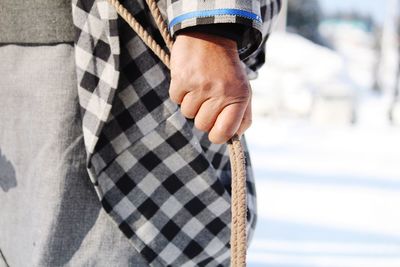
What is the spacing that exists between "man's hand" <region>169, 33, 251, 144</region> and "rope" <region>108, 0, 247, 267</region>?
35mm

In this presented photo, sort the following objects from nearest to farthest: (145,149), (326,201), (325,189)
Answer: (145,149), (326,201), (325,189)

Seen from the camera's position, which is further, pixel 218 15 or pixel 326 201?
pixel 326 201

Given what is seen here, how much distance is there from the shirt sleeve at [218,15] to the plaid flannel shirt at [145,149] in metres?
0.03

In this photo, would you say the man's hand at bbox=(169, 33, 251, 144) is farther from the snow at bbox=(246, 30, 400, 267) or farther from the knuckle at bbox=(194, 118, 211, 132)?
the snow at bbox=(246, 30, 400, 267)

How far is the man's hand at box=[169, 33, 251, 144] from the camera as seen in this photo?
79 centimetres

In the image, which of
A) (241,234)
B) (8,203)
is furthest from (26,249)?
(241,234)

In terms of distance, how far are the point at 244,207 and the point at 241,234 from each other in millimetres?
39

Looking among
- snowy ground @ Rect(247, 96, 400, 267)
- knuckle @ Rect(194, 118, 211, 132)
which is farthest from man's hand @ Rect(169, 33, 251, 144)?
snowy ground @ Rect(247, 96, 400, 267)

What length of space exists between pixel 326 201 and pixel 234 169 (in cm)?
244

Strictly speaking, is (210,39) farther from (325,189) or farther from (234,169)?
(325,189)

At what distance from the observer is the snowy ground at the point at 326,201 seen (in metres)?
2.41

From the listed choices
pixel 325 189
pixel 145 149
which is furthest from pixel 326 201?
pixel 145 149

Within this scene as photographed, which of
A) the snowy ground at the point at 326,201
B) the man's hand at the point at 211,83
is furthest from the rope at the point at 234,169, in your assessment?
the snowy ground at the point at 326,201

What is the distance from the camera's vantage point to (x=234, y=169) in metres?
0.82
